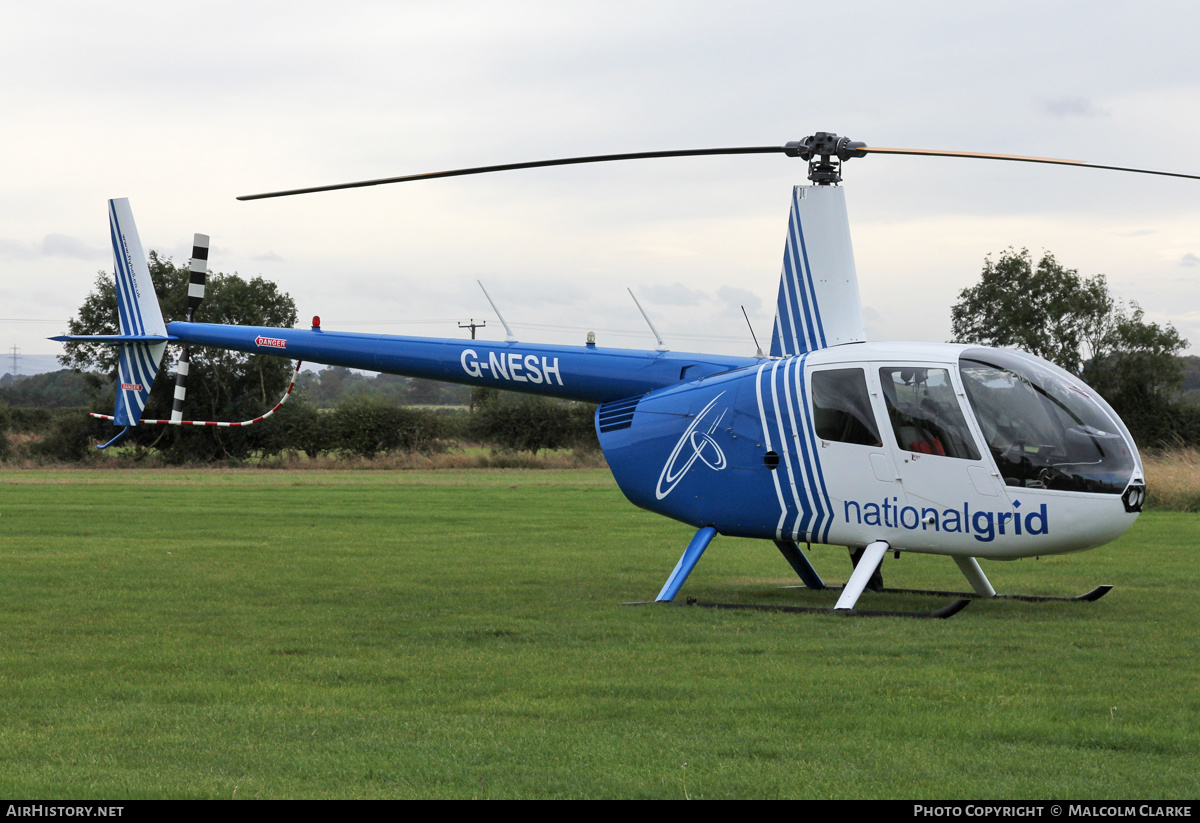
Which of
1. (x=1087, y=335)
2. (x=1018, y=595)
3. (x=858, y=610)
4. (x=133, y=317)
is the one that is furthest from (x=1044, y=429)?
(x=1087, y=335)

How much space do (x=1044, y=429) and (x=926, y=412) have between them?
3.23ft

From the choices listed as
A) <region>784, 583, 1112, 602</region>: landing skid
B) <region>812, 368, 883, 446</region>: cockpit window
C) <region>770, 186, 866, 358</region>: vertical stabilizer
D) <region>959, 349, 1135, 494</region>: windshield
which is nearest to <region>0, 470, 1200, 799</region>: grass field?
<region>784, 583, 1112, 602</region>: landing skid

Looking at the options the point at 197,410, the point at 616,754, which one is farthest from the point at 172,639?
the point at 197,410

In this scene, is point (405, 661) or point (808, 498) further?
point (808, 498)

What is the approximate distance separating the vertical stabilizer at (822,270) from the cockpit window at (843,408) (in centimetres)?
80

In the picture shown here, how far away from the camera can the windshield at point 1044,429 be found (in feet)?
33.6

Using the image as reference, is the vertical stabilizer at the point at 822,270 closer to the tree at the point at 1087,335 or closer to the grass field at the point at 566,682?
the grass field at the point at 566,682

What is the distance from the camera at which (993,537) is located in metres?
10.5

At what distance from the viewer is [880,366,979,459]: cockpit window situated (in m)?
10.6

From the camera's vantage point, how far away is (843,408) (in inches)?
437

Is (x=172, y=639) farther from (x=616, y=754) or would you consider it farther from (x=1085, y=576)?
(x=1085, y=576)

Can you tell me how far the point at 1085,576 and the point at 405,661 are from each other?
9220mm

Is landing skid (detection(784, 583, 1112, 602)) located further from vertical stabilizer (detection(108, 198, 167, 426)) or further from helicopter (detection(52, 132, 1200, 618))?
vertical stabilizer (detection(108, 198, 167, 426))

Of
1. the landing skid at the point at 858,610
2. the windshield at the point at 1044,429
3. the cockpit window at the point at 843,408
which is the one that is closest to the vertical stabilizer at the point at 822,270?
the cockpit window at the point at 843,408
